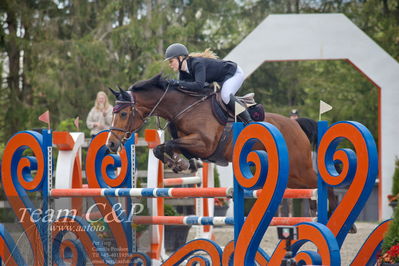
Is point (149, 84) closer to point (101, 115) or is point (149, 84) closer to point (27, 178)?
point (27, 178)

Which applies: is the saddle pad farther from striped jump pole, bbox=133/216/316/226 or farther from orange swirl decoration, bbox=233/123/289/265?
orange swirl decoration, bbox=233/123/289/265

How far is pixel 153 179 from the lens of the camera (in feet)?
21.9

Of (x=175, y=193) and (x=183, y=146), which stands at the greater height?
(x=183, y=146)

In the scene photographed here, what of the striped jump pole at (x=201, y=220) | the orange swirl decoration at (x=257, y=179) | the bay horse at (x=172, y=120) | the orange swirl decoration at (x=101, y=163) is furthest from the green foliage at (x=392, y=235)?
the orange swirl decoration at (x=101, y=163)

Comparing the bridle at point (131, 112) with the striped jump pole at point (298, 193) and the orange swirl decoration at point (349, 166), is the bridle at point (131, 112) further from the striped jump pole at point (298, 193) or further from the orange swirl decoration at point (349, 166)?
the orange swirl decoration at point (349, 166)

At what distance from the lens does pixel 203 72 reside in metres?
5.55

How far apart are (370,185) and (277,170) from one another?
538 mm

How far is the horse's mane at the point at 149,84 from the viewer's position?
5.69 metres

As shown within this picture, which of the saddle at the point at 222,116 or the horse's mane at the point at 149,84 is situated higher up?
the horse's mane at the point at 149,84

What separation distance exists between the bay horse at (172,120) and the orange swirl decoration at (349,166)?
4.18 feet

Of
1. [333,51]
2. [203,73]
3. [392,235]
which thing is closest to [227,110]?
[203,73]

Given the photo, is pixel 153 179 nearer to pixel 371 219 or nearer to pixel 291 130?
pixel 291 130

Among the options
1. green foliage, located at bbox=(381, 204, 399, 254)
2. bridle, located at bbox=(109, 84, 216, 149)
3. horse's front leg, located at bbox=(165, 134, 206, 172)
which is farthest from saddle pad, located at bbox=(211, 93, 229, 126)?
green foliage, located at bbox=(381, 204, 399, 254)

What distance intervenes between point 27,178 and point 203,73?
149 cm
